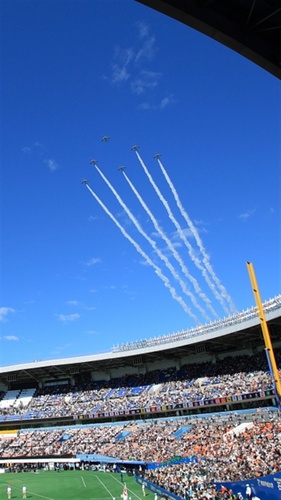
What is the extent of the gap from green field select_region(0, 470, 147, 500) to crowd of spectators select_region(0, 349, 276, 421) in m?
12.5

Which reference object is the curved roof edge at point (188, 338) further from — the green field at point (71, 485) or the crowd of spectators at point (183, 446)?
the green field at point (71, 485)

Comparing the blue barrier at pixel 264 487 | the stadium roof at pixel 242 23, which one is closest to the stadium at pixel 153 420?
the blue barrier at pixel 264 487

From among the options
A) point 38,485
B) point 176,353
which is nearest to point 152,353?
point 176,353

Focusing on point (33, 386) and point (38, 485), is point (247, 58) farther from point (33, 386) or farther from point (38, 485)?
point (33, 386)

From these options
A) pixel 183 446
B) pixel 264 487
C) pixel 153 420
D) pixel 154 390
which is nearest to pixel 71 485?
pixel 183 446

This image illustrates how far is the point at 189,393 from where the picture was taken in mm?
53062

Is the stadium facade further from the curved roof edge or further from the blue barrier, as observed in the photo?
the blue barrier

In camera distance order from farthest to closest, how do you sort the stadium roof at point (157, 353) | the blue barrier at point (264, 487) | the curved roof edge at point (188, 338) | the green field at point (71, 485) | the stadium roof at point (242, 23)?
the stadium roof at point (157, 353), the curved roof edge at point (188, 338), the green field at point (71, 485), the blue barrier at point (264, 487), the stadium roof at point (242, 23)

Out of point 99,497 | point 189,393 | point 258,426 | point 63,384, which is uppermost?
point 63,384

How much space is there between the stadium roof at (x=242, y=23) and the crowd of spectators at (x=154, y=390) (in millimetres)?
41225

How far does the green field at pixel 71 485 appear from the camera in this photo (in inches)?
1300

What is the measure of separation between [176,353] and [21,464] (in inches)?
1020

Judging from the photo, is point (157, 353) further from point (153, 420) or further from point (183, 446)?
point (183, 446)

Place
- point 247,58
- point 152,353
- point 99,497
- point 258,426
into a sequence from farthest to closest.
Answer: point 152,353 < point 258,426 < point 99,497 < point 247,58
